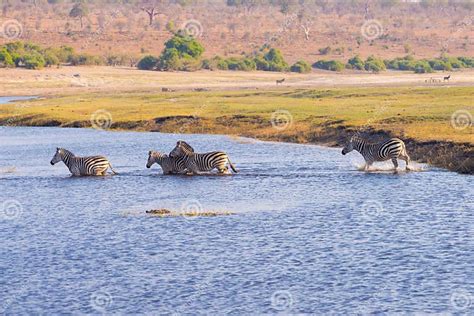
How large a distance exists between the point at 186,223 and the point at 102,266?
5.12 m

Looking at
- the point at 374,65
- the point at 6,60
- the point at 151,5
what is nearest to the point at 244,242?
the point at 6,60

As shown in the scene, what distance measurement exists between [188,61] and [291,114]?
5729 centimetres

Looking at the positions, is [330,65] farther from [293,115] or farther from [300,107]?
[293,115]

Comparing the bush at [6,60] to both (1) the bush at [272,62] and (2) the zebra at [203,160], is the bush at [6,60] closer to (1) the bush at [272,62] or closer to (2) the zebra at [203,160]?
(1) the bush at [272,62]

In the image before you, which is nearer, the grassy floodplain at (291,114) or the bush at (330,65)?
the grassy floodplain at (291,114)

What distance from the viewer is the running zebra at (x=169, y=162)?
3669 cm

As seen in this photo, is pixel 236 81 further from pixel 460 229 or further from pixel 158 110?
pixel 460 229

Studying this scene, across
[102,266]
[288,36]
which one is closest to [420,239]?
[102,266]

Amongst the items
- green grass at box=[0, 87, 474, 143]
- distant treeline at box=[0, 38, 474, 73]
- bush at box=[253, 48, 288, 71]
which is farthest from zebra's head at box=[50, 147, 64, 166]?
bush at box=[253, 48, 288, 71]

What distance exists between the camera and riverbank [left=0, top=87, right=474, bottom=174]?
42406mm

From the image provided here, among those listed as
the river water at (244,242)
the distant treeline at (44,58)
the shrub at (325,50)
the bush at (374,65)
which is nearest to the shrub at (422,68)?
the bush at (374,65)

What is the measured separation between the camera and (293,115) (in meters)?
57.3

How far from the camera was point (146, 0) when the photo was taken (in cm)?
19675

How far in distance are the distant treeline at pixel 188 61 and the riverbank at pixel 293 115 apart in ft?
75.3
